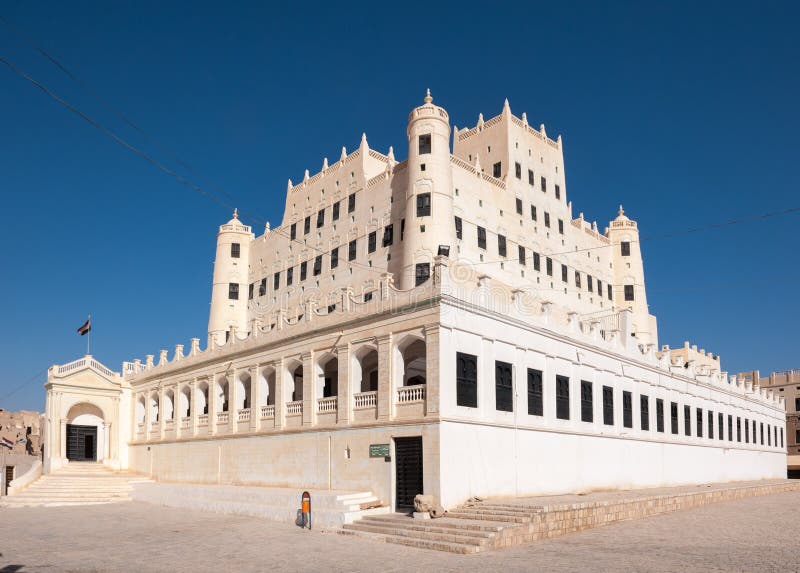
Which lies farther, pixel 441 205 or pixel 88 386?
pixel 88 386

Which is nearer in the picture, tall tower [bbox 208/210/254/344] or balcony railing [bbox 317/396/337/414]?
balcony railing [bbox 317/396/337/414]

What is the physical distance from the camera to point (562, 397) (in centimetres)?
3011

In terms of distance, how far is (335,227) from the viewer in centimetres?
4853

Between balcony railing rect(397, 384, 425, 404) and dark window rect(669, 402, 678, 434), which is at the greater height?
balcony railing rect(397, 384, 425, 404)

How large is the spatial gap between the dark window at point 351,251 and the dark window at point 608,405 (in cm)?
1846

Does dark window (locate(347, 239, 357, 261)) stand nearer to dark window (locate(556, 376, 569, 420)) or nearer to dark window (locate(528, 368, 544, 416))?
dark window (locate(556, 376, 569, 420))

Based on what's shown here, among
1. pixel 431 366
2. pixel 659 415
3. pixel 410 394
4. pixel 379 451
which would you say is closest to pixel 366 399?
pixel 379 451

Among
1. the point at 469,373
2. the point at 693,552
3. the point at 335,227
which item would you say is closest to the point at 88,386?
the point at 335,227

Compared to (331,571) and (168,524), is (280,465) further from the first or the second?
(331,571)

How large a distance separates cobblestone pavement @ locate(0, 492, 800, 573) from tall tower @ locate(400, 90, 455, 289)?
17636 millimetres

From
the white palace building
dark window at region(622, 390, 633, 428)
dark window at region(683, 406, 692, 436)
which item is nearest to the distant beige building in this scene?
the white palace building

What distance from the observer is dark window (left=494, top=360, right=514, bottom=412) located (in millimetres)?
26453

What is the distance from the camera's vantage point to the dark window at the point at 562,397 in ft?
97.7

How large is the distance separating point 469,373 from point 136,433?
26.5m
